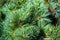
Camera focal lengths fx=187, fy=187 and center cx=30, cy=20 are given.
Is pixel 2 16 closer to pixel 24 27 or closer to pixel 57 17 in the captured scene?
pixel 24 27

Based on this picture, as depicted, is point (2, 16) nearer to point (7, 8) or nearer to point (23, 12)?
point (7, 8)

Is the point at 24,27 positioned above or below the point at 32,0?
below

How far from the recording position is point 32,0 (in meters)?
2.73

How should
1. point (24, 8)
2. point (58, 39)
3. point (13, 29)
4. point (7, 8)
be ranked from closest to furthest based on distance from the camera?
point (58, 39) → point (13, 29) → point (24, 8) → point (7, 8)

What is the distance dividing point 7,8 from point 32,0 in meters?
0.40

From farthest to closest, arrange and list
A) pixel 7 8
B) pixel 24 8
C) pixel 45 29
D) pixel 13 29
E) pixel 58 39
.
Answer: pixel 7 8, pixel 24 8, pixel 13 29, pixel 45 29, pixel 58 39

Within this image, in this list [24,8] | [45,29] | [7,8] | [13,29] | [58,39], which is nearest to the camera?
[58,39]

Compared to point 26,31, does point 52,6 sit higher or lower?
higher

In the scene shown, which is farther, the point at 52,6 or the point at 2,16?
the point at 2,16

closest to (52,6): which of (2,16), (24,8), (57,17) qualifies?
(57,17)

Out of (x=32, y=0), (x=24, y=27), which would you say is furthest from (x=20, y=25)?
(x=32, y=0)

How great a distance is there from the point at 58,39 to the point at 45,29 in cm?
25

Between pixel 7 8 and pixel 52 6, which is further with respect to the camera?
pixel 7 8

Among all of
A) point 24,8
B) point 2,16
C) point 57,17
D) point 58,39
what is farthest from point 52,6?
point 2,16
